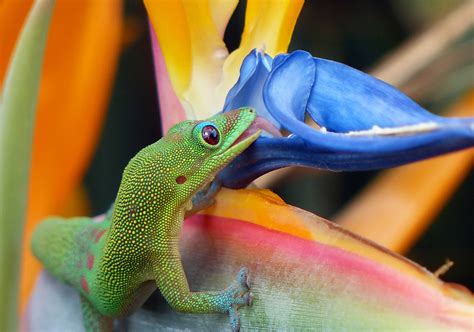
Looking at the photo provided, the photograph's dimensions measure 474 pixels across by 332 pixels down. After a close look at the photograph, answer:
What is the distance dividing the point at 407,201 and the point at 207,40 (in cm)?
42

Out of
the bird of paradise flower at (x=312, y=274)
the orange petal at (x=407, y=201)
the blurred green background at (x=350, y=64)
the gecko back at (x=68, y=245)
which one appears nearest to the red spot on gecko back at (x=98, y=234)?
the gecko back at (x=68, y=245)

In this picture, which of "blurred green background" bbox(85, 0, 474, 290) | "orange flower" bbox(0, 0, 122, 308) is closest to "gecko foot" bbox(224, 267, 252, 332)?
"orange flower" bbox(0, 0, 122, 308)

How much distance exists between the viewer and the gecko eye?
0.53m

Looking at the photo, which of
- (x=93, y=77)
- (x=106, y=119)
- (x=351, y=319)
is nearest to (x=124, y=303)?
(x=351, y=319)

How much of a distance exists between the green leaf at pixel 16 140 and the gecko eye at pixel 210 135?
13 cm

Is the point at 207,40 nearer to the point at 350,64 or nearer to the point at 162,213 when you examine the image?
the point at 162,213

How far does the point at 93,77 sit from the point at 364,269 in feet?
1.68

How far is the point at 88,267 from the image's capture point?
2.00 feet

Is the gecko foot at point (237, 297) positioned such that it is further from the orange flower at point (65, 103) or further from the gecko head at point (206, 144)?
the orange flower at point (65, 103)

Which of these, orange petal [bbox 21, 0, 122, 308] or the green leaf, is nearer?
the green leaf

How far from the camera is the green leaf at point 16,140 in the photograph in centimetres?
54

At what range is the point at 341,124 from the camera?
43 centimetres

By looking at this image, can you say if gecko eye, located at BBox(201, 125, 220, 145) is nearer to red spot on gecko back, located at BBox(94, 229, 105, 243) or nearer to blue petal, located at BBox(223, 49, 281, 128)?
blue petal, located at BBox(223, 49, 281, 128)

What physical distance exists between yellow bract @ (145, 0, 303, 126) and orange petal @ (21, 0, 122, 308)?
256 millimetres
